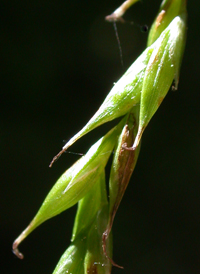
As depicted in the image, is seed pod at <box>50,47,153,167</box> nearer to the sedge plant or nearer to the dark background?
the sedge plant

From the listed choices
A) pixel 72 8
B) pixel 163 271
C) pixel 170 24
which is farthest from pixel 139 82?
pixel 163 271

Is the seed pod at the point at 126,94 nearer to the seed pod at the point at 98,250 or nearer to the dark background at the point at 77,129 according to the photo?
the seed pod at the point at 98,250

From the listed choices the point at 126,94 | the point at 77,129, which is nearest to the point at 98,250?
the point at 126,94

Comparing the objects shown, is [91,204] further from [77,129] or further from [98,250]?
[77,129]

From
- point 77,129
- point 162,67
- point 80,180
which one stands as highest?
point 162,67

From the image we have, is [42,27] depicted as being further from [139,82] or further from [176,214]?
[139,82]
